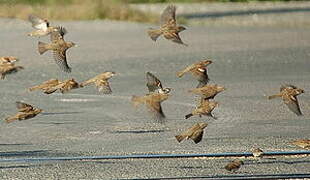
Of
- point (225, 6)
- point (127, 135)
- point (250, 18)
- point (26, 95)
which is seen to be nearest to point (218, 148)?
point (127, 135)

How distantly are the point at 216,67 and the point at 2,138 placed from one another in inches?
327

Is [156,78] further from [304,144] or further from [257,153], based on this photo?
[304,144]

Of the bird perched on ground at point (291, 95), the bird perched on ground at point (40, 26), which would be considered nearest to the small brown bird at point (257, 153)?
the bird perched on ground at point (291, 95)

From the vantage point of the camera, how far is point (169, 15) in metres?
10.4

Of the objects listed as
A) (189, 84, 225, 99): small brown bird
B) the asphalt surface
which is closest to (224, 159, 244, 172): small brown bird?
the asphalt surface

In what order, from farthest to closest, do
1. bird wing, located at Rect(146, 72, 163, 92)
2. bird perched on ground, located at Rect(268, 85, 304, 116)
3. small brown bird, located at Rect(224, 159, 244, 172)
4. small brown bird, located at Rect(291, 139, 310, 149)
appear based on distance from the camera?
bird perched on ground, located at Rect(268, 85, 304, 116), small brown bird, located at Rect(291, 139, 310, 149), bird wing, located at Rect(146, 72, 163, 92), small brown bird, located at Rect(224, 159, 244, 172)

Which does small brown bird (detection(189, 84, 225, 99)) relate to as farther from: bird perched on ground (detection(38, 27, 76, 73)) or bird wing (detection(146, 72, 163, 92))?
bird perched on ground (detection(38, 27, 76, 73))

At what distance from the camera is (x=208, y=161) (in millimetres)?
9938

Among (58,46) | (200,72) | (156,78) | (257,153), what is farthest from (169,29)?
(257,153)

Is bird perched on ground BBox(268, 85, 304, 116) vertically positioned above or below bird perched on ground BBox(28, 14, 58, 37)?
below

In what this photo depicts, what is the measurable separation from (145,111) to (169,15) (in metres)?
3.55

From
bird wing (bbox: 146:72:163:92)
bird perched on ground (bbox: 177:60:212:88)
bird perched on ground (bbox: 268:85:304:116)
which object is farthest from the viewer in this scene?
bird perched on ground (bbox: 268:85:304:116)

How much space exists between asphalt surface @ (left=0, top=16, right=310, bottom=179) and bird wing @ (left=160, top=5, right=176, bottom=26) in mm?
1071

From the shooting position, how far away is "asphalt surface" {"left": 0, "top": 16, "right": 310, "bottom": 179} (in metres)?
9.74
